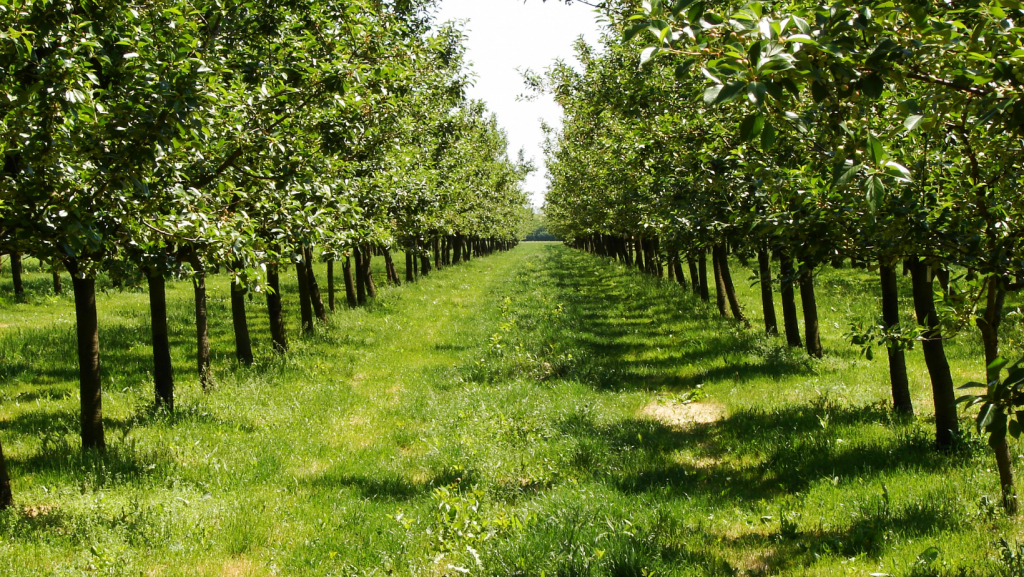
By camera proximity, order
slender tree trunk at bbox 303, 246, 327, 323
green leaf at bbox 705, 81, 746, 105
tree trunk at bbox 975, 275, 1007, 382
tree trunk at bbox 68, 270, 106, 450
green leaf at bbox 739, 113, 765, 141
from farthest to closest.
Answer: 1. slender tree trunk at bbox 303, 246, 327, 323
2. tree trunk at bbox 68, 270, 106, 450
3. tree trunk at bbox 975, 275, 1007, 382
4. green leaf at bbox 739, 113, 765, 141
5. green leaf at bbox 705, 81, 746, 105

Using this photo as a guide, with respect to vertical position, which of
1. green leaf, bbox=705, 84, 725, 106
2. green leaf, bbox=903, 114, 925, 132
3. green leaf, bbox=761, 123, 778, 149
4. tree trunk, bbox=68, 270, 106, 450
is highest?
green leaf, bbox=705, 84, 725, 106

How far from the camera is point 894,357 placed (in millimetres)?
8992

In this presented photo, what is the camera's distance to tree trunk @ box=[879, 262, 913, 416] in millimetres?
8820

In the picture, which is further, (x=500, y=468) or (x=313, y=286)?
(x=313, y=286)

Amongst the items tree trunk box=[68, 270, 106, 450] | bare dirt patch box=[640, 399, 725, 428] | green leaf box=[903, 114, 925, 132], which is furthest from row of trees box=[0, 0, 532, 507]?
bare dirt patch box=[640, 399, 725, 428]

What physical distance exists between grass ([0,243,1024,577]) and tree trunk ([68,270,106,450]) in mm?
317

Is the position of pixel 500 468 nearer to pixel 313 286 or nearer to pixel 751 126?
pixel 751 126

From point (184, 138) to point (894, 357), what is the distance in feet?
29.2

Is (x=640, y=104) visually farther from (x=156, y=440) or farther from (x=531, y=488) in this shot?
(x=156, y=440)

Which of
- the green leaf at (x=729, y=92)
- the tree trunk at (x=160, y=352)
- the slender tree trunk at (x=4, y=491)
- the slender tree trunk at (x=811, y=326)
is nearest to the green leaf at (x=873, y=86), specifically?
the green leaf at (x=729, y=92)

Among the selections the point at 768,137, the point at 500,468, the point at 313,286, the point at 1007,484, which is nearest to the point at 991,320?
the point at 1007,484

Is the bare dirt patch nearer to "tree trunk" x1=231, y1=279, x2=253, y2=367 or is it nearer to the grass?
the grass

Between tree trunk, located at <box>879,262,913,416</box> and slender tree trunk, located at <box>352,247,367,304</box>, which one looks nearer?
tree trunk, located at <box>879,262,913,416</box>

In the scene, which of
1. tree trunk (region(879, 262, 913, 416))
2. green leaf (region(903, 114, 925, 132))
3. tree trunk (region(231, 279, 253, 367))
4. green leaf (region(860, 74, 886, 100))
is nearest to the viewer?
green leaf (region(903, 114, 925, 132))
